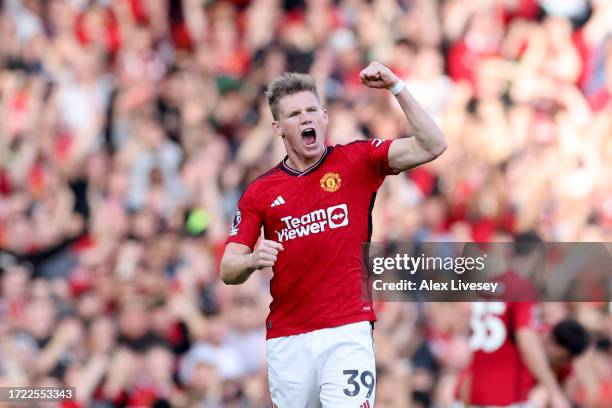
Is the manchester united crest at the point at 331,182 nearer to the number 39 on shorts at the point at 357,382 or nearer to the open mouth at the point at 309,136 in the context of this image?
the open mouth at the point at 309,136

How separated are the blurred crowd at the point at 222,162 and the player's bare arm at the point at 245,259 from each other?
397 cm

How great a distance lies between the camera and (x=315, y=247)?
6785mm

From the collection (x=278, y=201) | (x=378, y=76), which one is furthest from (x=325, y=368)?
(x=378, y=76)

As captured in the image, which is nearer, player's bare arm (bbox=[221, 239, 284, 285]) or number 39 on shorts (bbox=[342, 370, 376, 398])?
player's bare arm (bbox=[221, 239, 284, 285])

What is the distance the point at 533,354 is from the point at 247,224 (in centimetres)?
246

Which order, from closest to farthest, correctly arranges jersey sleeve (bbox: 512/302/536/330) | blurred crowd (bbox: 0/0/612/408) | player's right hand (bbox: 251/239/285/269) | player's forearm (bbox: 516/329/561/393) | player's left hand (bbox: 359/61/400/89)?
player's right hand (bbox: 251/239/285/269), player's left hand (bbox: 359/61/400/89), player's forearm (bbox: 516/329/561/393), jersey sleeve (bbox: 512/302/536/330), blurred crowd (bbox: 0/0/612/408)

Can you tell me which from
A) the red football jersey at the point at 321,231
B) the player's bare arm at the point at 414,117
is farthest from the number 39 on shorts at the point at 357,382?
the player's bare arm at the point at 414,117

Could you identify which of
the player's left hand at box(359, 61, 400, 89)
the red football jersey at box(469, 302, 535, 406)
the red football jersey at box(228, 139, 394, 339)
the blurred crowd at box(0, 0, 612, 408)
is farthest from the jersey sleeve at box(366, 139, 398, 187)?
the blurred crowd at box(0, 0, 612, 408)

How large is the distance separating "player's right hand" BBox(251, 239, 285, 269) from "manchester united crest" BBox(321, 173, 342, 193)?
25.9 inches

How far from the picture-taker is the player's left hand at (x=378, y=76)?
6.40 metres

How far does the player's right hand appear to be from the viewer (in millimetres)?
6203

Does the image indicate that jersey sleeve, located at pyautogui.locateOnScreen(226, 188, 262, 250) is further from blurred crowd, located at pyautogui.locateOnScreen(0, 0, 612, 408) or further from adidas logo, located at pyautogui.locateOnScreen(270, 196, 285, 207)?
blurred crowd, located at pyautogui.locateOnScreen(0, 0, 612, 408)

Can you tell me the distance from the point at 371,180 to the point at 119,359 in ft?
15.2

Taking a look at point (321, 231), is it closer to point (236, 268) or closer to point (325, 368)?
point (236, 268)
